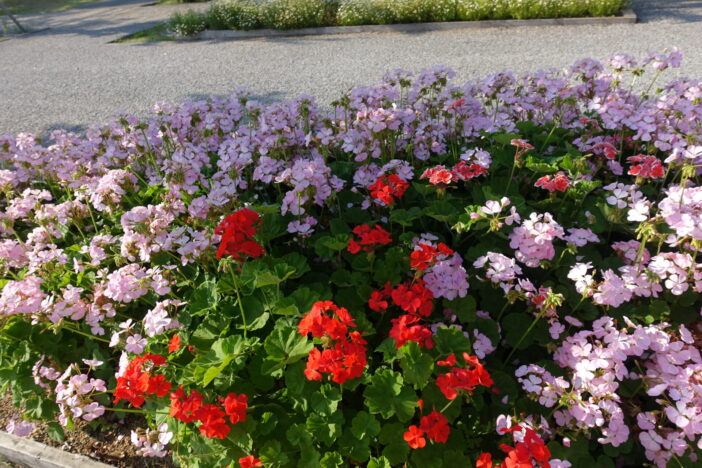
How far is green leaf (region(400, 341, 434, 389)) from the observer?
177cm

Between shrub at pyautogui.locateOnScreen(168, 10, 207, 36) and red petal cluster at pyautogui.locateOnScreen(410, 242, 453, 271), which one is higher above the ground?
shrub at pyautogui.locateOnScreen(168, 10, 207, 36)

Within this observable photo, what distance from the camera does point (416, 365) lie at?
1.78 metres

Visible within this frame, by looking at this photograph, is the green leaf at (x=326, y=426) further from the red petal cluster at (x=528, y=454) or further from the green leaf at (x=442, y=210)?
the green leaf at (x=442, y=210)

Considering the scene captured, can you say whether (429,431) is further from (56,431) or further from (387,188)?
(56,431)

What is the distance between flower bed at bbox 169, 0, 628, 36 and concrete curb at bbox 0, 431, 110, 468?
9.68 m

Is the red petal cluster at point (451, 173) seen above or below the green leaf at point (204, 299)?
above

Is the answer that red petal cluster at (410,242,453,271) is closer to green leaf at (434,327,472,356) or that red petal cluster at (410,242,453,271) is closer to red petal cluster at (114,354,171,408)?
green leaf at (434,327,472,356)

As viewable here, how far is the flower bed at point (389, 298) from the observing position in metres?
1.79

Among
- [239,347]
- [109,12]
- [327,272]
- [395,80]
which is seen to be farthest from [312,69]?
[109,12]

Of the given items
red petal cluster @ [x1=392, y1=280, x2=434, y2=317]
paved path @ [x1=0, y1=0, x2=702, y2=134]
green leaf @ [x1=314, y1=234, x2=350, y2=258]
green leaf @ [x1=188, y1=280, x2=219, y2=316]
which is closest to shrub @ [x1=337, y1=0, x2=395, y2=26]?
paved path @ [x1=0, y1=0, x2=702, y2=134]

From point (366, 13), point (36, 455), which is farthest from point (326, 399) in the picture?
point (366, 13)

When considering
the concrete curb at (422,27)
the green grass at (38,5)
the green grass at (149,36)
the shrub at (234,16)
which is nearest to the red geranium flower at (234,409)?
the concrete curb at (422,27)

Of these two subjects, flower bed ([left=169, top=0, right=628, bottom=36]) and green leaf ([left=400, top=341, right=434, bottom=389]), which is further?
flower bed ([left=169, top=0, right=628, bottom=36])

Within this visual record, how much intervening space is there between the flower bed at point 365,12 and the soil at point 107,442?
→ 944 centimetres
